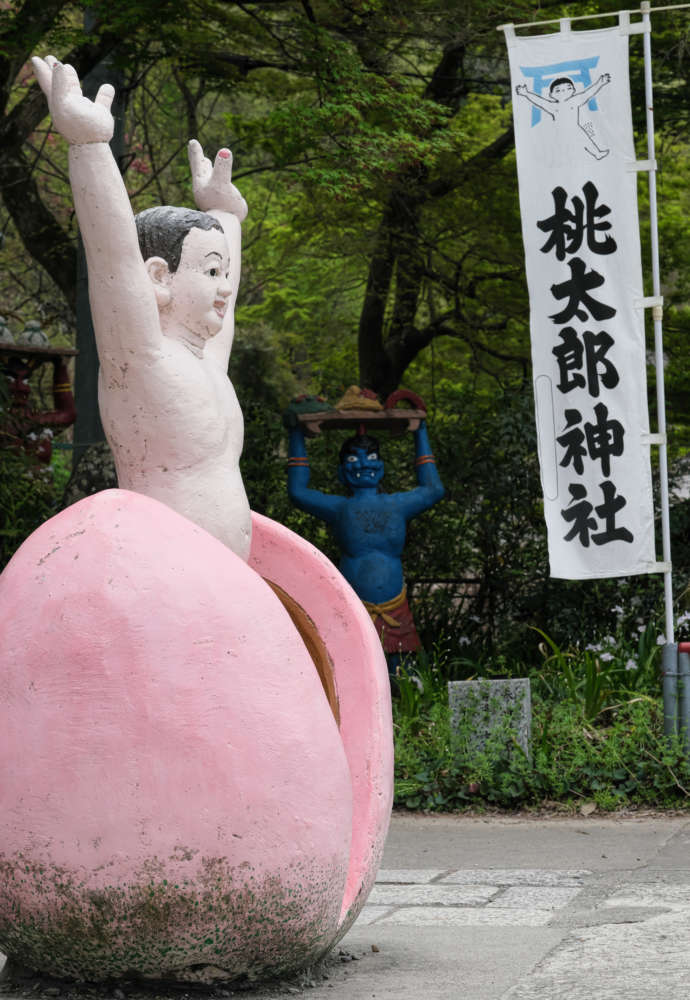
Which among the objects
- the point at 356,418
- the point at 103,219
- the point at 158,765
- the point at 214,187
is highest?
the point at 214,187

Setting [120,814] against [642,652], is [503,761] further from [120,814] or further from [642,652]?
[120,814]

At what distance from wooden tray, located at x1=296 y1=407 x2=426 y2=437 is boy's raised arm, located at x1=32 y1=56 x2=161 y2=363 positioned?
4730mm

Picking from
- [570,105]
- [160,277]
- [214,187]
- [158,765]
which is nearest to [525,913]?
[158,765]

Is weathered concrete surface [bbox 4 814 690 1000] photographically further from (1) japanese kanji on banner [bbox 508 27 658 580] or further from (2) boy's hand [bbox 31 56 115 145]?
(2) boy's hand [bbox 31 56 115 145]

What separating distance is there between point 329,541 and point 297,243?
10.7ft

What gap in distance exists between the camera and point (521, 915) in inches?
194

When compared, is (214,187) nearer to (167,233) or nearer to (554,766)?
(167,233)

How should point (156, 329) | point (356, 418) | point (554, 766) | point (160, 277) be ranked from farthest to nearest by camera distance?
point (356, 418)
point (554, 766)
point (160, 277)
point (156, 329)

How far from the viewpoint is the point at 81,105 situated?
13.0 ft

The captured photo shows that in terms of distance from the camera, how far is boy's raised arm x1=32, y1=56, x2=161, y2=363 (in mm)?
3980

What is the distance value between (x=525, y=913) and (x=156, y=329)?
254 centimetres

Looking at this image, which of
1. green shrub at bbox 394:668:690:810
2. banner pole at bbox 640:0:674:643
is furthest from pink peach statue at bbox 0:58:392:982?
banner pole at bbox 640:0:674:643

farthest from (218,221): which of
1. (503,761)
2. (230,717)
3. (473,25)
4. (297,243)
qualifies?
(297,243)

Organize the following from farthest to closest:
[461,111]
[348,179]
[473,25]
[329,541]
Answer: [461,111], [329,541], [473,25], [348,179]
